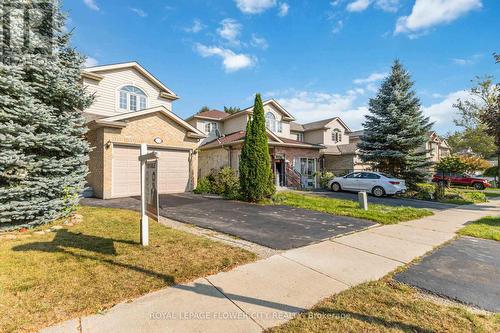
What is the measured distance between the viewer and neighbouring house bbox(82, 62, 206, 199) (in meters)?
11.9

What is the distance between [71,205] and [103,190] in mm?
4750

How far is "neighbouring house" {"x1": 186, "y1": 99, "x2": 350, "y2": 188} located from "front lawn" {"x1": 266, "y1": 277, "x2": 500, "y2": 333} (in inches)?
549

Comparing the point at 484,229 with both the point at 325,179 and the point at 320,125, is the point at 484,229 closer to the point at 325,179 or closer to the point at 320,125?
the point at 325,179

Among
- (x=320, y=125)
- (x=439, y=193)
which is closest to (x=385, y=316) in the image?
(x=439, y=193)

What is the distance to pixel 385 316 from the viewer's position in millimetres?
2846

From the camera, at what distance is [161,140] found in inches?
534

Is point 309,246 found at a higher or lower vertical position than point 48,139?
lower

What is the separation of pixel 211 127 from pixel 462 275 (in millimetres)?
21266

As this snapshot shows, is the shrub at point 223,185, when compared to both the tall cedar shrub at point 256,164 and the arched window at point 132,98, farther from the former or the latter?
the arched window at point 132,98

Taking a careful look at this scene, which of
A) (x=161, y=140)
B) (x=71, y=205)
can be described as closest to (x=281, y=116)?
(x=161, y=140)

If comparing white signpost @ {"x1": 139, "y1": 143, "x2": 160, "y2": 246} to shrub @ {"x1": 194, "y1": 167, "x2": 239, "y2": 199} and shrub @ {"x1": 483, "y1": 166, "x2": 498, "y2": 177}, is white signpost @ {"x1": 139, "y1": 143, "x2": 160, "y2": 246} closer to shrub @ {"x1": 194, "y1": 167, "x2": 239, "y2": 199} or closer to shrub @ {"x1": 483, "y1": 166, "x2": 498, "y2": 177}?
shrub @ {"x1": 194, "y1": 167, "x2": 239, "y2": 199}

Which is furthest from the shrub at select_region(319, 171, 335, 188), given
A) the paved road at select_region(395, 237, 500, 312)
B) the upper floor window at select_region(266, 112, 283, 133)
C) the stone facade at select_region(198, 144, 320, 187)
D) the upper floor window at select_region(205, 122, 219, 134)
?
the paved road at select_region(395, 237, 500, 312)

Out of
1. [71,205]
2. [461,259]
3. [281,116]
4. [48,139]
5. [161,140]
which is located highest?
[281,116]

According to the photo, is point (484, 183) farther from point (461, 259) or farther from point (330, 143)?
point (461, 259)
